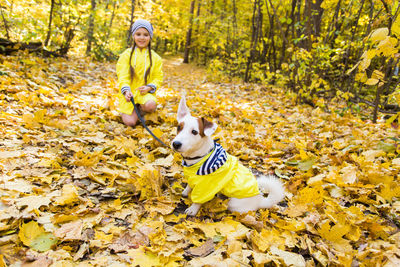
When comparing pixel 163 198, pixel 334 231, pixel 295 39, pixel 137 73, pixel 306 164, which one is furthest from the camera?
pixel 295 39

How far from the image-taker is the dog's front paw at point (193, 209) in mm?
2146

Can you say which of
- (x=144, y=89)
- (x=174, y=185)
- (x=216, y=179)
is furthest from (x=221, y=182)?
(x=144, y=89)

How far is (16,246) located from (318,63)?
19.5 feet

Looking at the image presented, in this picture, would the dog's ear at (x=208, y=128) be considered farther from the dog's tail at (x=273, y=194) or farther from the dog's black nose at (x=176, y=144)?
the dog's tail at (x=273, y=194)

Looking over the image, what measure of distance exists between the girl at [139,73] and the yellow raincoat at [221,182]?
7.28ft

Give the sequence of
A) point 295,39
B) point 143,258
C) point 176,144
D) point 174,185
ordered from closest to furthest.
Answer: point 143,258 → point 176,144 → point 174,185 → point 295,39

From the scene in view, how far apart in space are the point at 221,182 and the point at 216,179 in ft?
0.17

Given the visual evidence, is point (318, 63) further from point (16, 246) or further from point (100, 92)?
point (16, 246)

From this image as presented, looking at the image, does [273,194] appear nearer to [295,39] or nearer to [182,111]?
[182,111]

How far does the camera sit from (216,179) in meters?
2.13

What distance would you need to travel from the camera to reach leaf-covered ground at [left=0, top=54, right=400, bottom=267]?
1.59 meters

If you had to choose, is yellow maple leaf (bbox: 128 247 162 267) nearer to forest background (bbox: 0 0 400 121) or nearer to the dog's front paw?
the dog's front paw

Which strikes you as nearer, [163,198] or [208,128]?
[208,128]

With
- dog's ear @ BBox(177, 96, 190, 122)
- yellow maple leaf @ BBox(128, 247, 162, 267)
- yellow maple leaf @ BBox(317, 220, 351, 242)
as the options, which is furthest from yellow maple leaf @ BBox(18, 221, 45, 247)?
yellow maple leaf @ BBox(317, 220, 351, 242)
